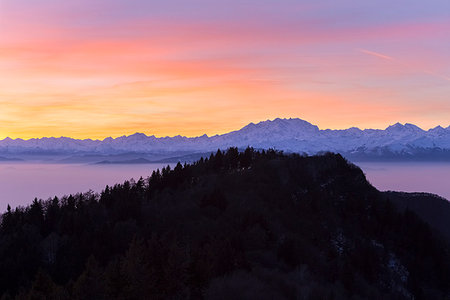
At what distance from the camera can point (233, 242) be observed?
63.1m

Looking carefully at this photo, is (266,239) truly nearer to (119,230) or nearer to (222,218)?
(222,218)

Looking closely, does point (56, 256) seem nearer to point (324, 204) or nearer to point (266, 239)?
point (266, 239)

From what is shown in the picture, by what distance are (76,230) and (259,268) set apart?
4089 cm

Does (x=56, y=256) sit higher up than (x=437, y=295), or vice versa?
(x=56, y=256)

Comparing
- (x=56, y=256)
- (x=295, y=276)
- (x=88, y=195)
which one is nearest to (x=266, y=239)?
(x=295, y=276)

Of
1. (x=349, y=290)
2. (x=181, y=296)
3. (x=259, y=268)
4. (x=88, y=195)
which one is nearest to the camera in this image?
(x=181, y=296)

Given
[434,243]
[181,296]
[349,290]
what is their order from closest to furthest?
[181,296], [349,290], [434,243]

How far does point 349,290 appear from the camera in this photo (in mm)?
69562

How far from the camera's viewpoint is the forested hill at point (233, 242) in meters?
44.5

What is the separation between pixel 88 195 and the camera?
12738 centimetres

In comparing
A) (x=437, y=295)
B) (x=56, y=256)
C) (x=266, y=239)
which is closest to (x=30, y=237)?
(x=56, y=256)

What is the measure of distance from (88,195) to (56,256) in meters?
56.9

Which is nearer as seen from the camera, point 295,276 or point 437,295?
point 295,276

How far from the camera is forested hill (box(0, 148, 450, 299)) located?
44500 mm
